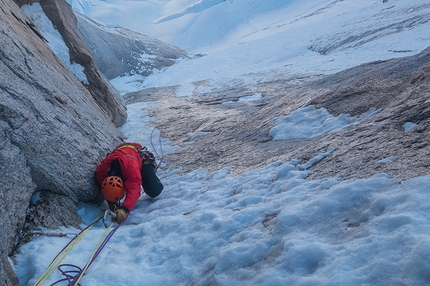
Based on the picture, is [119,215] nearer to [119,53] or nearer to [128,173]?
[128,173]

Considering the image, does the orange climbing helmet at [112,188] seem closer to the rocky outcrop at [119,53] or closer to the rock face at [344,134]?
the rock face at [344,134]

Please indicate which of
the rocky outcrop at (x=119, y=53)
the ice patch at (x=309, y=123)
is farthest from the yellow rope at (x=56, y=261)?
the rocky outcrop at (x=119, y=53)

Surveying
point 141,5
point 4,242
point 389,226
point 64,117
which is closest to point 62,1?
point 64,117

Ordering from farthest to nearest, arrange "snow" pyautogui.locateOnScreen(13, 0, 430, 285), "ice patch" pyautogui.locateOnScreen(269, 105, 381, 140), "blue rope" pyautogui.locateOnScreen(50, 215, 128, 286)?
"ice patch" pyautogui.locateOnScreen(269, 105, 381, 140) → "blue rope" pyautogui.locateOnScreen(50, 215, 128, 286) → "snow" pyautogui.locateOnScreen(13, 0, 430, 285)

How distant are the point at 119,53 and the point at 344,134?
26.8 metres

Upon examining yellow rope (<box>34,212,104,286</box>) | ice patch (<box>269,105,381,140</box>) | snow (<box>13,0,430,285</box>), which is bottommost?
ice patch (<box>269,105,381,140</box>)

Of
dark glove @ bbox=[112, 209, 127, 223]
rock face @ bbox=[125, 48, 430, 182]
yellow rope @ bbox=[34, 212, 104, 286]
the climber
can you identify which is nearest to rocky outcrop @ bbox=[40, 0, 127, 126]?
rock face @ bbox=[125, 48, 430, 182]

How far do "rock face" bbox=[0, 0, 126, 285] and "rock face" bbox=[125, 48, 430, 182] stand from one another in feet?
6.60

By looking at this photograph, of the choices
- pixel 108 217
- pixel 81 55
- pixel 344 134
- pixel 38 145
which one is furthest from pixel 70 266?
pixel 81 55

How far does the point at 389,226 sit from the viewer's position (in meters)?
2.23

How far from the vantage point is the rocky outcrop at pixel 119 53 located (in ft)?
84.5

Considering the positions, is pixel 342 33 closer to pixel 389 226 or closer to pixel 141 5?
pixel 389 226

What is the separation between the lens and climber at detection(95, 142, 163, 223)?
14.7ft

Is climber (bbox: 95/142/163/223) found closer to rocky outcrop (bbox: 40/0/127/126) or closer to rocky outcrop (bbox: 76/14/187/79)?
rocky outcrop (bbox: 40/0/127/126)
